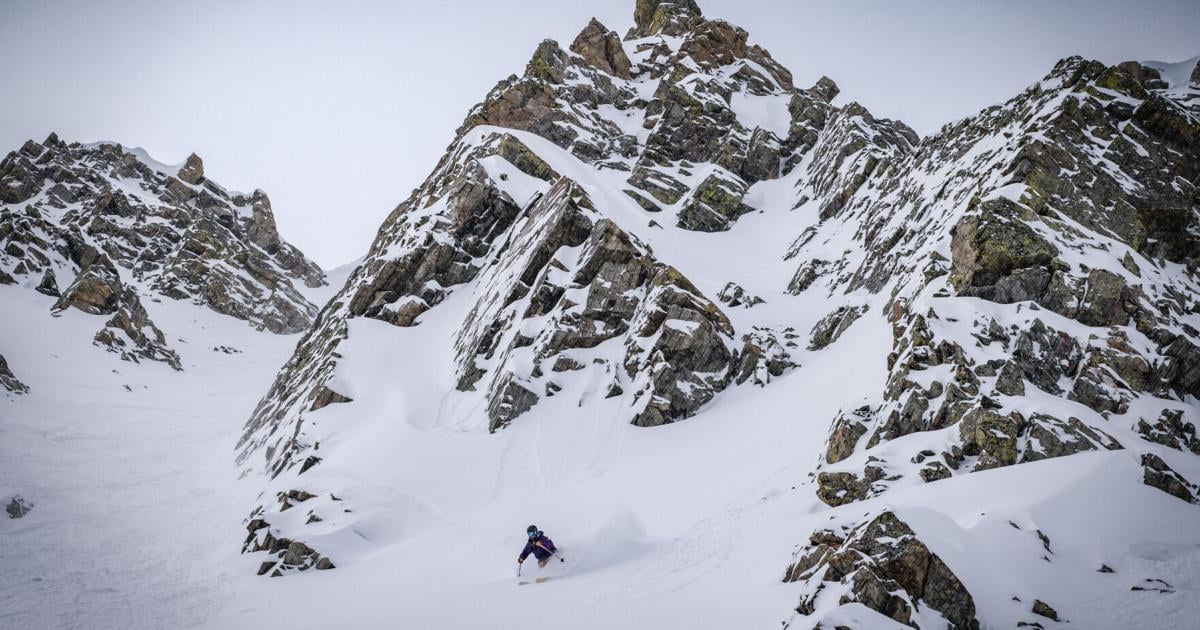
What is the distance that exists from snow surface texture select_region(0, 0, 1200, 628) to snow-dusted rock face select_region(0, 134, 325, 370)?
13.5 m

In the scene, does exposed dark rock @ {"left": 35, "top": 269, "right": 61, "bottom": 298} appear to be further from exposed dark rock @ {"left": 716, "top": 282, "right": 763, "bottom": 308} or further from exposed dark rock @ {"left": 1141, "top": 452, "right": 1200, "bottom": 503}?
exposed dark rock @ {"left": 1141, "top": 452, "right": 1200, "bottom": 503}

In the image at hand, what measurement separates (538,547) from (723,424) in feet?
38.1

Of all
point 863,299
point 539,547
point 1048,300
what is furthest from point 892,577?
point 863,299

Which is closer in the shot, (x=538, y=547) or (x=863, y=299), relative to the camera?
(x=538, y=547)

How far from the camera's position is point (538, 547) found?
13953mm

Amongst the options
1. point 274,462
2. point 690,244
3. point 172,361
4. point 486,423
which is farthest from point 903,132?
A: point 172,361

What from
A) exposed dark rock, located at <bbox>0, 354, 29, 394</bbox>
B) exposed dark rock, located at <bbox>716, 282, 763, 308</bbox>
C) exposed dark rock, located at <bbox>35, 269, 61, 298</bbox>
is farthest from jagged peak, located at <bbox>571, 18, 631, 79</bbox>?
exposed dark rock, located at <bbox>0, 354, 29, 394</bbox>

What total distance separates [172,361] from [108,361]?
7.34 m

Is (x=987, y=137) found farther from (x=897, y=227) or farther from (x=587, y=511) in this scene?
(x=587, y=511)

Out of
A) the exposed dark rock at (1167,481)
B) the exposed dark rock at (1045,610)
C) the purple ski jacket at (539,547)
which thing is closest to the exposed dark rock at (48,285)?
the purple ski jacket at (539,547)

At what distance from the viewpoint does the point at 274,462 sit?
2864 centimetres

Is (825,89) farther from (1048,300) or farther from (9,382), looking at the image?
(9,382)

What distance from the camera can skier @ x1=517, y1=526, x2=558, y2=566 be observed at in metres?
13.9

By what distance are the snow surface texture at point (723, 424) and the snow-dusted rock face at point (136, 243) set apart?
1346cm
